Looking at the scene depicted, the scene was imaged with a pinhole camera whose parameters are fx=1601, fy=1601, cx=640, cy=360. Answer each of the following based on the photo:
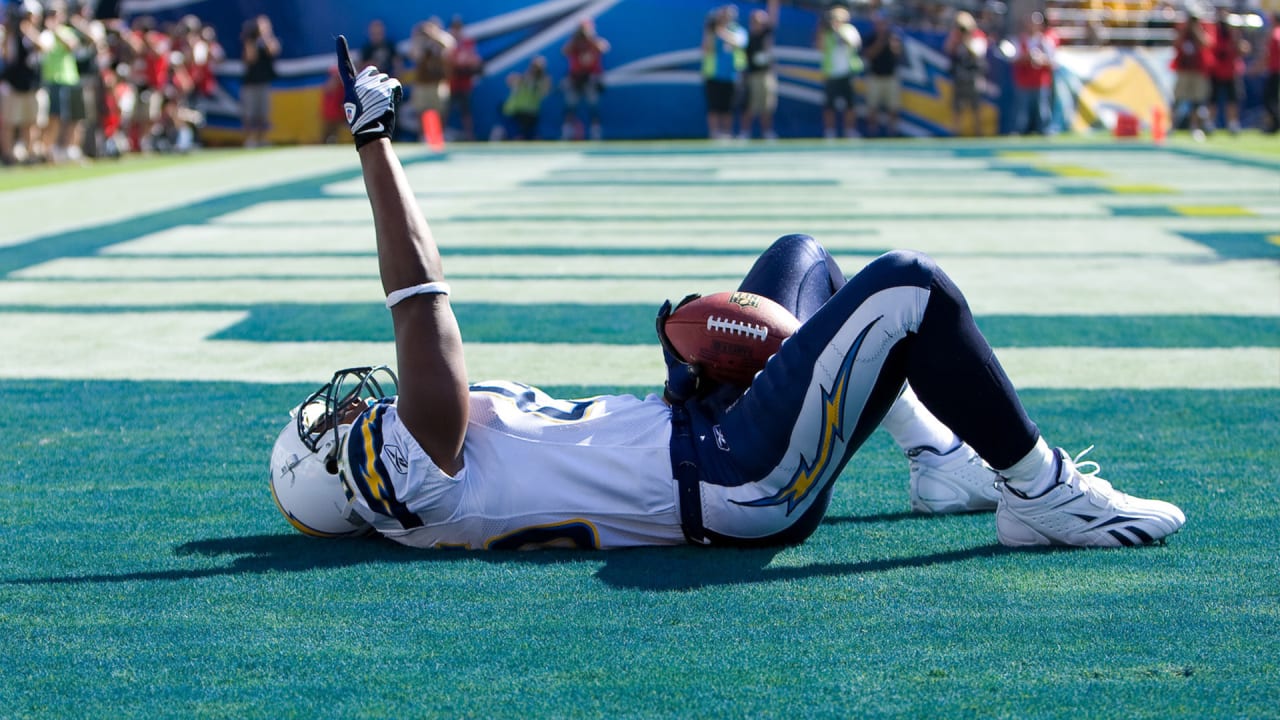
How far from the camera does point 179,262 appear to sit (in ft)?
30.6

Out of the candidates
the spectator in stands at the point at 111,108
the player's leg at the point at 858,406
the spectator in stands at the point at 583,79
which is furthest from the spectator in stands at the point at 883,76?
the player's leg at the point at 858,406

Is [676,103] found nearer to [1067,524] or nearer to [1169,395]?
[1169,395]

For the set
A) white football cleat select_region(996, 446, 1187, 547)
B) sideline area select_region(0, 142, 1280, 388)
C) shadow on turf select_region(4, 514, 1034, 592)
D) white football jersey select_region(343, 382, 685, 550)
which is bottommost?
sideline area select_region(0, 142, 1280, 388)

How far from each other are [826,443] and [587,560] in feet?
1.96

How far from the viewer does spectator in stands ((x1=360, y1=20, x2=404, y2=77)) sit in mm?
23438

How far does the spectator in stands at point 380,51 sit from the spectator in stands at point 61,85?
16.4ft

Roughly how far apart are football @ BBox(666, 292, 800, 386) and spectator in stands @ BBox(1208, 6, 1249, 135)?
21444 mm

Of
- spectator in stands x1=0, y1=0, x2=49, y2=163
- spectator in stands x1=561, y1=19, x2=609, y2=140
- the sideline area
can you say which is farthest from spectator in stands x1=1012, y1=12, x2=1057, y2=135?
spectator in stands x1=0, y1=0, x2=49, y2=163

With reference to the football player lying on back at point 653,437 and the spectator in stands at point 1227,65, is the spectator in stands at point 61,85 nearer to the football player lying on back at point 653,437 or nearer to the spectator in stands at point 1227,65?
the spectator in stands at point 1227,65

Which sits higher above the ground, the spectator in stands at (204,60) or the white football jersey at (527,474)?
the spectator in stands at (204,60)

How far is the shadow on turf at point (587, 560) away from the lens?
3.34 metres

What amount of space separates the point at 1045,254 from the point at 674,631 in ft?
22.7

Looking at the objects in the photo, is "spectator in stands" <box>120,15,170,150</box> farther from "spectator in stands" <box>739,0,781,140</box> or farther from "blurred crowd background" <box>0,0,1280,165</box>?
"spectator in stands" <box>739,0,781,140</box>

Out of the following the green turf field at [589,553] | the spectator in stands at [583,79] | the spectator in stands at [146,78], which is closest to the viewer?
the green turf field at [589,553]
